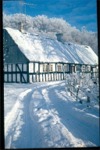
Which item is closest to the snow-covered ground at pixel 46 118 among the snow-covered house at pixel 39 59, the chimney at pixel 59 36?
the snow-covered house at pixel 39 59

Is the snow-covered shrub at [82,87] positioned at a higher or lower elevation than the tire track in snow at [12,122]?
higher

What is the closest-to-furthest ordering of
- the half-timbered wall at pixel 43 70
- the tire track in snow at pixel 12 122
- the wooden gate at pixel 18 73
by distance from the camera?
the tire track in snow at pixel 12 122 < the wooden gate at pixel 18 73 < the half-timbered wall at pixel 43 70

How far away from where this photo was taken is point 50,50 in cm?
389

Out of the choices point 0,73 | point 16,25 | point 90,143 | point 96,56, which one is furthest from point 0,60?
point 90,143

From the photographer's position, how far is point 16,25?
12.2 ft

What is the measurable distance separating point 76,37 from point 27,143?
1.74m

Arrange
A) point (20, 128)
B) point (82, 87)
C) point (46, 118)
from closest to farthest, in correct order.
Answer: point (20, 128) < point (46, 118) < point (82, 87)

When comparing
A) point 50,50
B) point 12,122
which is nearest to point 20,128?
point 12,122

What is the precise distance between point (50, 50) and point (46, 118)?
3.45ft

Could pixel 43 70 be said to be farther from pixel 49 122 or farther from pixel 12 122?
pixel 12 122

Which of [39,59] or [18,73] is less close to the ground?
[39,59]

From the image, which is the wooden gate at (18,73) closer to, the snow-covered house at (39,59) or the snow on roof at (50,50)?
the snow-covered house at (39,59)

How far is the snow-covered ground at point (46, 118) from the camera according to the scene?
3.45m

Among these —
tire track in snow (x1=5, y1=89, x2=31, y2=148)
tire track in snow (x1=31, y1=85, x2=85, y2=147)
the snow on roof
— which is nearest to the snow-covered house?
the snow on roof
